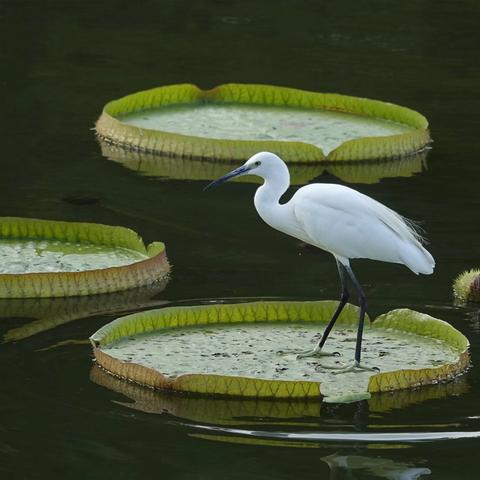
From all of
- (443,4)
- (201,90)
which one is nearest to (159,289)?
(201,90)

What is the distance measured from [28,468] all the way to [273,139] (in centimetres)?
773

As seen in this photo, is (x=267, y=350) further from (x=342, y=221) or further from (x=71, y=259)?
(x=71, y=259)

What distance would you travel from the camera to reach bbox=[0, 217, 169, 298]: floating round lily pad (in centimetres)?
1123

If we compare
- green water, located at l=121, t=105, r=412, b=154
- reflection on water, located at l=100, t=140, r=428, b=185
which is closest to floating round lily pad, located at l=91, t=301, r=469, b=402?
reflection on water, located at l=100, t=140, r=428, b=185

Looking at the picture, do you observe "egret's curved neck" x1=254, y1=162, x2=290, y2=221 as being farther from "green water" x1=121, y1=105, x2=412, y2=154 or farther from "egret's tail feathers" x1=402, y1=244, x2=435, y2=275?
"green water" x1=121, y1=105, x2=412, y2=154

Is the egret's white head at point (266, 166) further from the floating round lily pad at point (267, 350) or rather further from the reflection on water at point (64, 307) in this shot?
the reflection on water at point (64, 307)

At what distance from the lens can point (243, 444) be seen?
28.9 feet

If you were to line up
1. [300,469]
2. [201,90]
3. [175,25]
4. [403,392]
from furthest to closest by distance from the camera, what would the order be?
[175,25], [201,90], [403,392], [300,469]

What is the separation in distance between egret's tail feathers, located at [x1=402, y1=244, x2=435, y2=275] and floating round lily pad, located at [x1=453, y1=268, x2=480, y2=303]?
1572 millimetres

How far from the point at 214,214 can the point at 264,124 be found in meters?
2.84

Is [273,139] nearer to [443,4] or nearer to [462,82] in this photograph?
[462,82]

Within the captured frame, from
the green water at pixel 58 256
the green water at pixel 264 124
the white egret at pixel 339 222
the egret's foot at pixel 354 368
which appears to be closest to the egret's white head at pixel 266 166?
the white egret at pixel 339 222

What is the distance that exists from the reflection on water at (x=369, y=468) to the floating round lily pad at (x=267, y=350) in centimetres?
64

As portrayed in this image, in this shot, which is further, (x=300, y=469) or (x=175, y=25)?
(x=175, y=25)
